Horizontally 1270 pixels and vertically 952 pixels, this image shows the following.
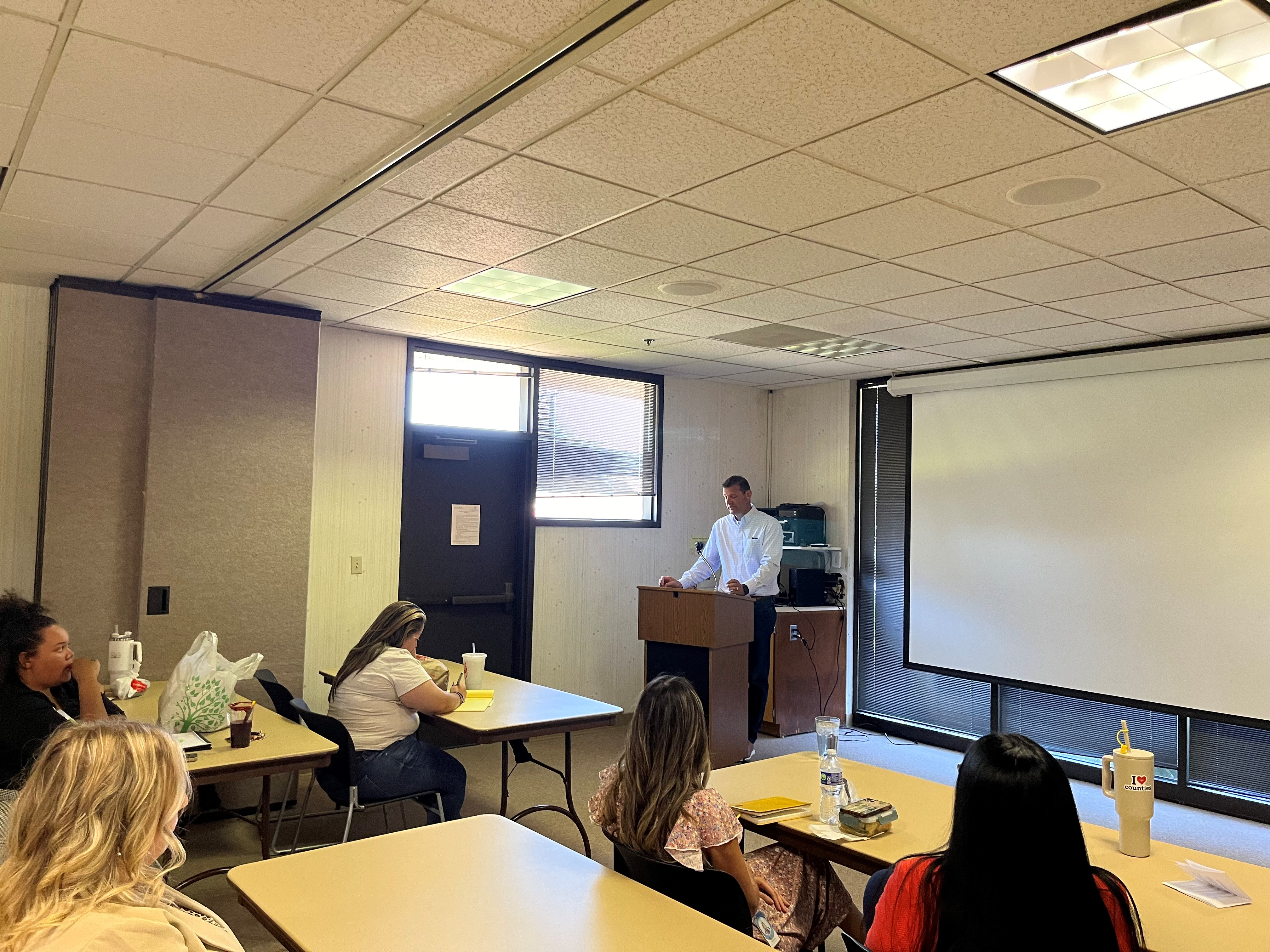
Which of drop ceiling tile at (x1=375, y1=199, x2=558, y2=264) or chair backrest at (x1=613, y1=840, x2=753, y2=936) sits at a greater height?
drop ceiling tile at (x1=375, y1=199, x2=558, y2=264)

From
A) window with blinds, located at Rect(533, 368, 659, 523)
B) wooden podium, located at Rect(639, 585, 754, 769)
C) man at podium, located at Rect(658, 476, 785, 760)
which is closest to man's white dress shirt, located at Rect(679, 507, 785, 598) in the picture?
man at podium, located at Rect(658, 476, 785, 760)

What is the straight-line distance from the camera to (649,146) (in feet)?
8.81

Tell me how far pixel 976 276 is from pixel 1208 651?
9.06ft

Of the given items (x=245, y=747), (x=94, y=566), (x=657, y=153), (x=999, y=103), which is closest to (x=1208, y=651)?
(x=999, y=103)

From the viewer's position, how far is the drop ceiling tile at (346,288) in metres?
4.30

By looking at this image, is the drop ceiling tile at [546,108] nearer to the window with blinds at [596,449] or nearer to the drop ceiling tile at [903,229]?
the drop ceiling tile at [903,229]

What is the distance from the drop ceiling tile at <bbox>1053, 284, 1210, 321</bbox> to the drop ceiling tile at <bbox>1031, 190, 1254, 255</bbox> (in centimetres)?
75

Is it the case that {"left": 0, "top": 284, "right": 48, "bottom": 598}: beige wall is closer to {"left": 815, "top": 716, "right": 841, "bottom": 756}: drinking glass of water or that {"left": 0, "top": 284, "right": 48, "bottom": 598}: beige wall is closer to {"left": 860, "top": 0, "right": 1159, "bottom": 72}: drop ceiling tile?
{"left": 815, "top": 716, "right": 841, "bottom": 756}: drinking glass of water

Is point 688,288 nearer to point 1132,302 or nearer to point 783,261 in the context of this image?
point 783,261

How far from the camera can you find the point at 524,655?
6328 mm

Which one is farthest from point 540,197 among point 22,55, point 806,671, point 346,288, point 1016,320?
point 806,671

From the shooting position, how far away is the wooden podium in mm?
5531

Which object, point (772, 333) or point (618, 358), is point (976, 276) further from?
point (618, 358)

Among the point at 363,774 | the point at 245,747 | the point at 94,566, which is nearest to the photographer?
the point at 245,747
